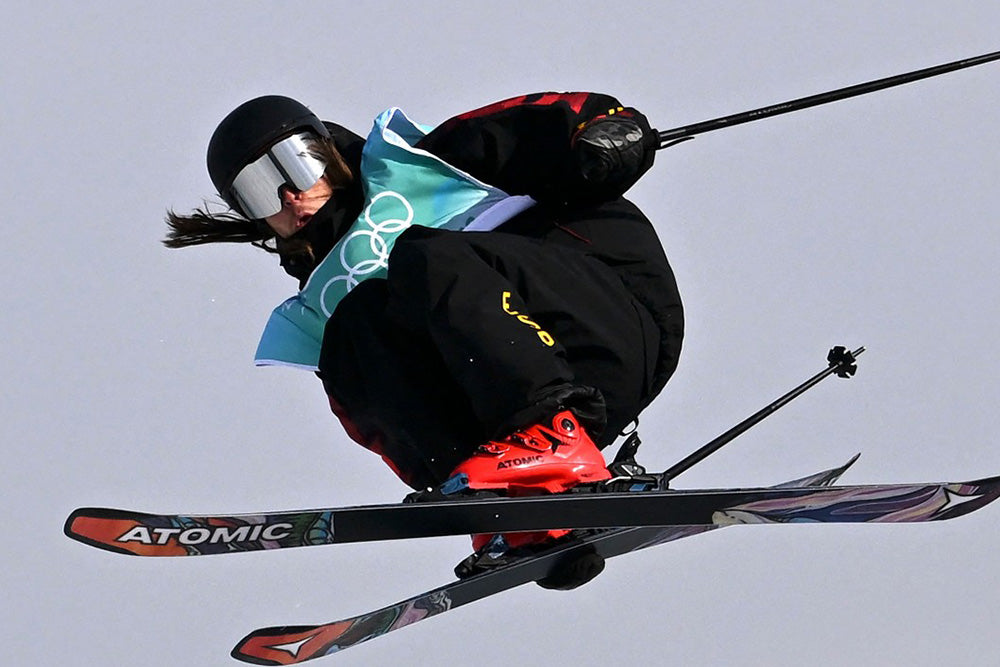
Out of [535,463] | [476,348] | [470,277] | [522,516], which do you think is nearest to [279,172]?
[470,277]

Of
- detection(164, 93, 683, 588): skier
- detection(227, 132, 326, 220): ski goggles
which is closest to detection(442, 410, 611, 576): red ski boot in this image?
detection(164, 93, 683, 588): skier

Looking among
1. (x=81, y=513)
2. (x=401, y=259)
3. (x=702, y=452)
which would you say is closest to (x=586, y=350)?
(x=401, y=259)

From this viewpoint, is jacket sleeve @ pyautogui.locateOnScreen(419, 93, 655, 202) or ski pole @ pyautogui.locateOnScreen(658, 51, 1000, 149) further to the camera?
ski pole @ pyautogui.locateOnScreen(658, 51, 1000, 149)

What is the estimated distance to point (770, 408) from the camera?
18.2 ft

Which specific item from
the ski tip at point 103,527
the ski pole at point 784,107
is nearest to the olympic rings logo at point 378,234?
the ski pole at point 784,107

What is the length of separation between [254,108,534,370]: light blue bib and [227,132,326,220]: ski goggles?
13cm

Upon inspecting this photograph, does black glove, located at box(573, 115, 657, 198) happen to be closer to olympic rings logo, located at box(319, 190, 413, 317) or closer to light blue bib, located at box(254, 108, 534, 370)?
light blue bib, located at box(254, 108, 534, 370)

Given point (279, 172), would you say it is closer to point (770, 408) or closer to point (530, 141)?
point (530, 141)

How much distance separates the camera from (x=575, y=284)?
183 inches

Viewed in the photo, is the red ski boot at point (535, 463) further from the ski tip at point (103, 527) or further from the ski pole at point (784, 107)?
the ski pole at point (784, 107)

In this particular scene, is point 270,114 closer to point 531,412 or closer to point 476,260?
point 476,260

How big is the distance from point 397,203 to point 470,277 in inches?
22.3

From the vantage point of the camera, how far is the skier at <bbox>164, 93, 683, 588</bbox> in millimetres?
4363

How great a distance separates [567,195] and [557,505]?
2.90 ft
